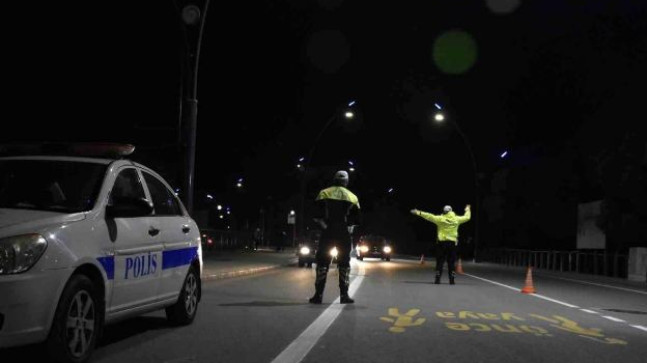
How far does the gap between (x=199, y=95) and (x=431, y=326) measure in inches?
766

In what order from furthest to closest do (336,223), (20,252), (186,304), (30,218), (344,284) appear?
1. (344,284)
2. (336,223)
3. (186,304)
4. (30,218)
5. (20,252)

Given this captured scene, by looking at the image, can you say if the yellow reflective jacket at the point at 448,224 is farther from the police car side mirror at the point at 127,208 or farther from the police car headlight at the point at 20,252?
the police car headlight at the point at 20,252

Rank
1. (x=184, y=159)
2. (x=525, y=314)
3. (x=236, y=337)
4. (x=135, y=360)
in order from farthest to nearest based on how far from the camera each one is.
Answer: (x=184, y=159), (x=525, y=314), (x=236, y=337), (x=135, y=360)

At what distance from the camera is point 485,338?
8.48m

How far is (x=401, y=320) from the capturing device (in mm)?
10062

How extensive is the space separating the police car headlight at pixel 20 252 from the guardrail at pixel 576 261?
26865 millimetres

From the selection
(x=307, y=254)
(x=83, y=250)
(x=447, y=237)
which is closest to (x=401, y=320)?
(x=83, y=250)

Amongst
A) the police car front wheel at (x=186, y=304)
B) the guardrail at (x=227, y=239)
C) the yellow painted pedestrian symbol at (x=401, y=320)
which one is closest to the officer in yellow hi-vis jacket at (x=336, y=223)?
the yellow painted pedestrian symbol at (x=401, y=320)

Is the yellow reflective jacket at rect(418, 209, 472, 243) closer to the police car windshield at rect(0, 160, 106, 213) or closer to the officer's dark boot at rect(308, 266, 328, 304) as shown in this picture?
the officer's dark boot at rect(308, 266, 328, 304)

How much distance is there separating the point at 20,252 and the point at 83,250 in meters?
0.65

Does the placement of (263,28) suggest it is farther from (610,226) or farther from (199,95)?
(610,226)

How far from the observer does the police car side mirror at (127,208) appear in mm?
6750

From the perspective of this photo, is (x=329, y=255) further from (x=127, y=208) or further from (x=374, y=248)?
(x=374, y=248)

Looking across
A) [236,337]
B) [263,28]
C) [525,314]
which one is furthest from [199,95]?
[236,337]
